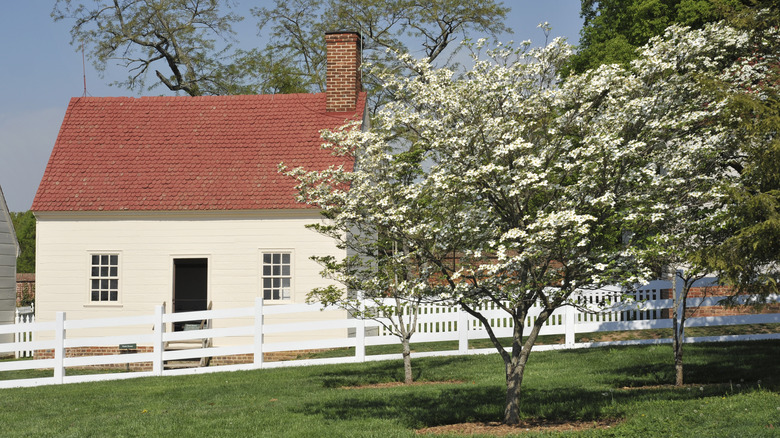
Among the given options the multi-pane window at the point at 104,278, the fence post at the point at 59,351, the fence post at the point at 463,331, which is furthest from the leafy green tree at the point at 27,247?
the fence post at the point at 463,331

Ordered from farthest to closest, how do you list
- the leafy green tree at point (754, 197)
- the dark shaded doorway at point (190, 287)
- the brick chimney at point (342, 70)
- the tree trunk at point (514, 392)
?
1. the dark shaded doorway at point (190, 287)
2. the brick chimney at point (342, 70)
3. the leafy green tree at point (754, 197)
4. the tree trunk at point (514, 392)

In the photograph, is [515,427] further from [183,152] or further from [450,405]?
[183,152]

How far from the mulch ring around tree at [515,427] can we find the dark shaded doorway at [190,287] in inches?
561

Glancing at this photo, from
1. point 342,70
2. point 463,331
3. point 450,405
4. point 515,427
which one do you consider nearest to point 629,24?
point 342,70

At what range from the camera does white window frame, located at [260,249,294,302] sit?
2156 cm

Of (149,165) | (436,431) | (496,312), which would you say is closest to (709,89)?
(436,431)

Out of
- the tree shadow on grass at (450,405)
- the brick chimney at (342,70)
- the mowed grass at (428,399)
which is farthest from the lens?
the brick chimney at (342,70)

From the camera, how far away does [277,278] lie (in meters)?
21.6

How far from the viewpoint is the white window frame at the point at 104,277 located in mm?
22016

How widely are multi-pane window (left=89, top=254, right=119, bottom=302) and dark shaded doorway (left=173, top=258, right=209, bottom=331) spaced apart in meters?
1.77

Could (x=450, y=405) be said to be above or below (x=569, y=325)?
below

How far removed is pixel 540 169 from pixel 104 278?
1548 centimetres

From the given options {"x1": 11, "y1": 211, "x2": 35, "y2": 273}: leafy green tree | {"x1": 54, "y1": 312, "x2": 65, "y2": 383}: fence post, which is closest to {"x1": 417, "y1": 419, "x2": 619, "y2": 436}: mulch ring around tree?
{"x1": 54, "y1": 312, "x2": 65, "y2": 383}: fence post

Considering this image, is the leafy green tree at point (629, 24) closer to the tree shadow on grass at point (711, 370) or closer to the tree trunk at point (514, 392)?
the tree shadow on grass at point (711, 370)
